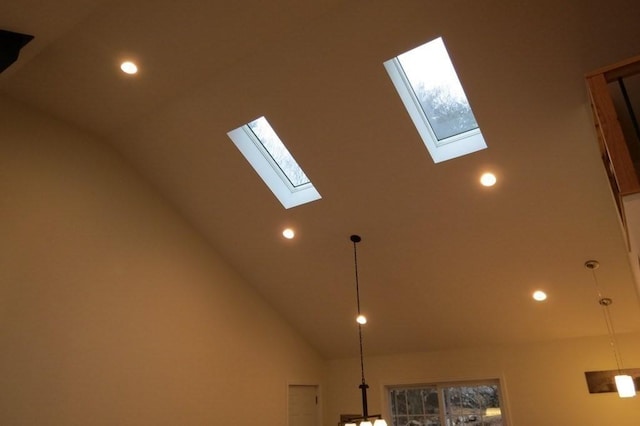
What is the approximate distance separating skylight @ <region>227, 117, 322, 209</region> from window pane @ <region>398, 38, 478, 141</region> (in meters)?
1.39

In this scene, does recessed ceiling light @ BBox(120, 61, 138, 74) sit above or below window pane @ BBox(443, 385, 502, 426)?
above

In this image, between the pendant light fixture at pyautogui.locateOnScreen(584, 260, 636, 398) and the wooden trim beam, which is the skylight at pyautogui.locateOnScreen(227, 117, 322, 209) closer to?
the wooden trim beam

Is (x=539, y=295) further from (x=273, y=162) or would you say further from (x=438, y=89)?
(x=273, y=162)

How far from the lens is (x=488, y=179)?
3.93 m

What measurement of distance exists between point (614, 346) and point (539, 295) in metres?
1.14

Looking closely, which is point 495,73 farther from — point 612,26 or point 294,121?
point 294,121

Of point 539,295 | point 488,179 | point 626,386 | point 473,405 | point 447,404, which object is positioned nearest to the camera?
point 626,386

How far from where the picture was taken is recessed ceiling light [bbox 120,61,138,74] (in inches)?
138

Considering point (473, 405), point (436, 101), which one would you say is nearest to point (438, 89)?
point (436, 101)

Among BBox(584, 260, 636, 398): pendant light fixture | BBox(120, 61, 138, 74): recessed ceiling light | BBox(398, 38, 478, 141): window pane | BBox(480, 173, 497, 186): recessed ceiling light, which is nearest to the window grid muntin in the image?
BBox(120, 61, 138, 74): recessed ceiling light

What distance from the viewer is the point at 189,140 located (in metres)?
4.37

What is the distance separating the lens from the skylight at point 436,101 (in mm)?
3697

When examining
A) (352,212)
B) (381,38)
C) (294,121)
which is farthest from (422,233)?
(381,38)

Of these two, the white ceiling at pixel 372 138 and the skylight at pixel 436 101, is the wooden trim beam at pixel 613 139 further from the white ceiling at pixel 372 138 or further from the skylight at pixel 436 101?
the skylight at pixel 436 101
